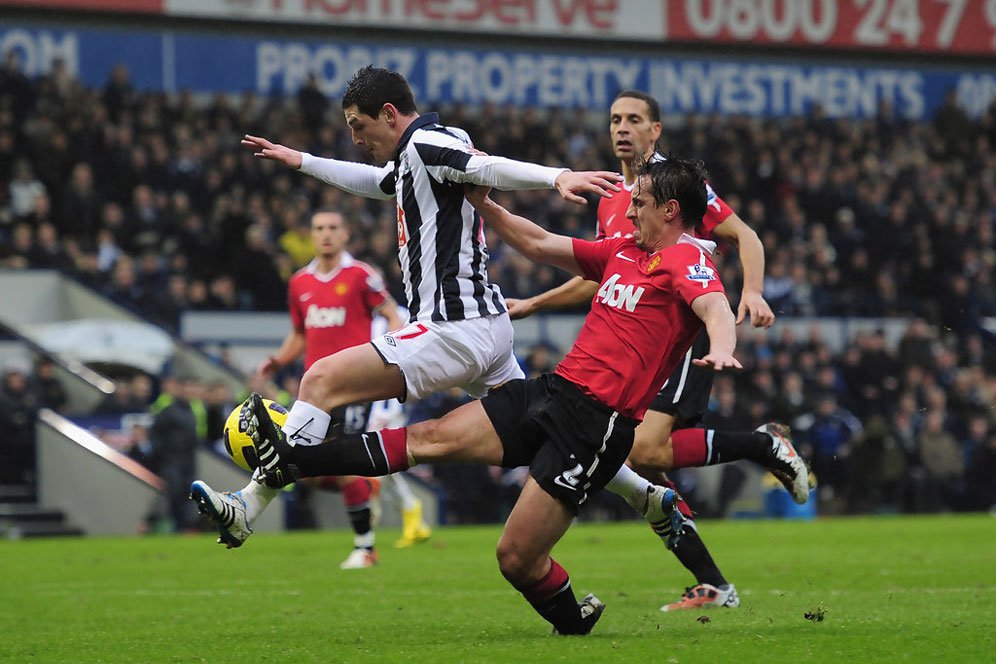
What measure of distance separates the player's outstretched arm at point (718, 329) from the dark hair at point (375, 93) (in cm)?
170

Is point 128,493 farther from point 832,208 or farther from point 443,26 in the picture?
point 832,208

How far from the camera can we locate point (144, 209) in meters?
20.8

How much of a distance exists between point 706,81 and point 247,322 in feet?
39.0

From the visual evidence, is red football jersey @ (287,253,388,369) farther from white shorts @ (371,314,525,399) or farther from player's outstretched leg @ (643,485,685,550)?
white shorts @ (371,314,525,399)

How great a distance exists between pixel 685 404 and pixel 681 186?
1953 mm

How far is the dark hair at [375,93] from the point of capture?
6.75m

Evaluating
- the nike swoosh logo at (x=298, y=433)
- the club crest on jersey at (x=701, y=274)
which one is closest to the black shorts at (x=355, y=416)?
the nike swoosh logo at (x=298, y=433)

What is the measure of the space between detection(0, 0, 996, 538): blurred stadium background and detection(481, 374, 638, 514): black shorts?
39.2 feet

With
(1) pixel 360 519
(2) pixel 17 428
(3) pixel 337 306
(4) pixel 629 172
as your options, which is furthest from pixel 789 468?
(2) pixel 17 428

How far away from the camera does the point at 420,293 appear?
671 cm

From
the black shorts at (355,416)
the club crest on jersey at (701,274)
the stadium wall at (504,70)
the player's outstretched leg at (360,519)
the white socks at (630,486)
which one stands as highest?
the stadium wall at (504,70)

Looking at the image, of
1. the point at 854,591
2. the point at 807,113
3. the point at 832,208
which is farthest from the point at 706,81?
the point at 854,591

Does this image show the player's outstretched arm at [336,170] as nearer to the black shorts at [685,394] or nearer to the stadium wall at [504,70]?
the black shorts at [685,394]

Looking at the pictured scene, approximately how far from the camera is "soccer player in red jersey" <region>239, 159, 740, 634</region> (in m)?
6.26
